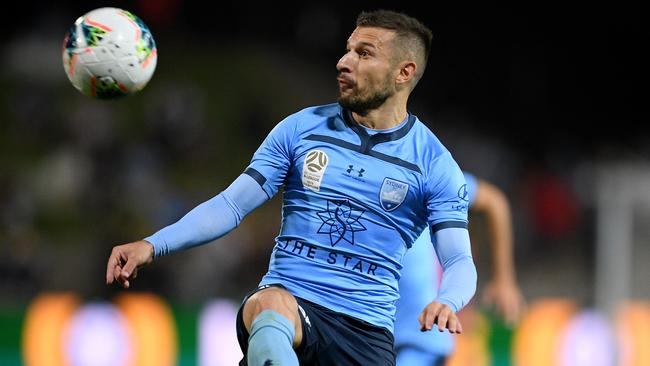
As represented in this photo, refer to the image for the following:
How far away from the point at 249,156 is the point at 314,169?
11151 millimetres

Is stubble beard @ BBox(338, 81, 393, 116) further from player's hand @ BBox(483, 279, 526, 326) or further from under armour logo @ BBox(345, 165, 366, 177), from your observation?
player's hand @ BBox(483, 279, 526, 326)

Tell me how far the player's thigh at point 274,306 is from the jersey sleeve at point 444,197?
0.65 m

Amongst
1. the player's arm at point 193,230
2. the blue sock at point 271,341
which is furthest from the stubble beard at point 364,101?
the blue sock at point 271,341

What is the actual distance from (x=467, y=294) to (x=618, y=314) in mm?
7210

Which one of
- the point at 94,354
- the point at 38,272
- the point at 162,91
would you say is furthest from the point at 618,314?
the point at 162,91

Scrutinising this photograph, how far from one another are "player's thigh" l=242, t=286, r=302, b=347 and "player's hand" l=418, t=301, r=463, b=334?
52 cm

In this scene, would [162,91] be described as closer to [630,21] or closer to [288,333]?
[630,21]

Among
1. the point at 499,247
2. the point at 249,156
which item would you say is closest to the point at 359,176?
the point at 499,247

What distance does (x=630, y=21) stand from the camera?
1764cm

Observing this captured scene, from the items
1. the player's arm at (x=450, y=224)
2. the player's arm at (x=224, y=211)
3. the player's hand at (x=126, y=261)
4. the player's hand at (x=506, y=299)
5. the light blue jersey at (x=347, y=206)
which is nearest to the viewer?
the player's hand at (x=126, y=261)

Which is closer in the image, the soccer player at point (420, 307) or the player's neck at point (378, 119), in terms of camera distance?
the player's neck at point (378, 119)

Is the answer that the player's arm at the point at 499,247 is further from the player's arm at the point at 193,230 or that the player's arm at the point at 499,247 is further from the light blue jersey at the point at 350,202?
the player's arm at the point at 193,230

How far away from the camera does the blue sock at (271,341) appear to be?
4.06 m

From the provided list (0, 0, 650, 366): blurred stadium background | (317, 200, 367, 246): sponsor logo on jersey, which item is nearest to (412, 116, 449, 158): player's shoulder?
(317, 200, 367, 246): sponsor logo on jersey
